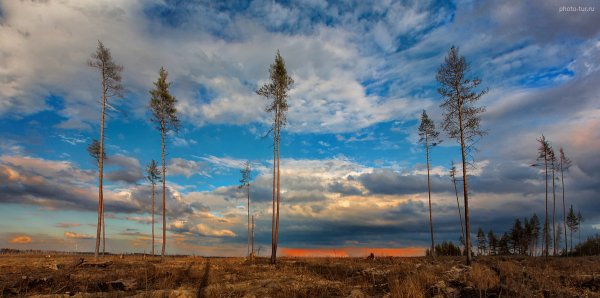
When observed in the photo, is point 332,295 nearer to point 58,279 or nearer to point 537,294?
point 537,294

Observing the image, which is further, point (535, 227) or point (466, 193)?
point (535, 227)

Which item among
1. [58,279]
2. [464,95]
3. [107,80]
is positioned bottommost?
[58,279]

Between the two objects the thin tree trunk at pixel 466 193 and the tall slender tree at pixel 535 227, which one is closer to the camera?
the thin tree trunk at pixel 466 193

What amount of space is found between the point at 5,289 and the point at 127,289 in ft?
13.9

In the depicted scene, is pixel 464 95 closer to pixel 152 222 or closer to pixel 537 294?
pixel 537 294

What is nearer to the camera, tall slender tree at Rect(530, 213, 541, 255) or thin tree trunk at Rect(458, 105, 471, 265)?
thin tree trunk at Rect(458, 105, 471, 265)

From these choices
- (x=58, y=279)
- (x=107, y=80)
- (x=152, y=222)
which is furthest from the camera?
(x=152, y=222)

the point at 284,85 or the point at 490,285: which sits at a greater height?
the point at 284,85

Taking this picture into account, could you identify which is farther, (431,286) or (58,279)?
(58,279)

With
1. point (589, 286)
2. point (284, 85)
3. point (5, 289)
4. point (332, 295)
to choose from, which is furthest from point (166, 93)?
point (589, 286)

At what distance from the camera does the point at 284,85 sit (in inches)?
1128

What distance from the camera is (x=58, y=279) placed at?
15164mm

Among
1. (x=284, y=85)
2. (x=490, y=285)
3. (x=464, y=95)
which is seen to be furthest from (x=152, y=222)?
(x=490, y=285)

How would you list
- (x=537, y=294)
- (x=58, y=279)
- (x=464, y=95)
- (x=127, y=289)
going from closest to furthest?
(x=537, y=294), (x=127, y=289), (x=58, y=279), (x=464, y=95)
